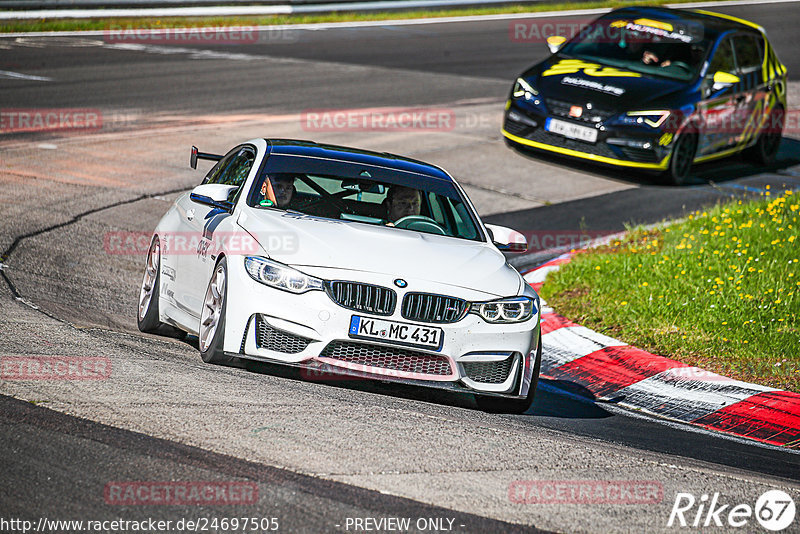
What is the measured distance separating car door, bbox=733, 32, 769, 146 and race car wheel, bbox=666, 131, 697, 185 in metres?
1.23

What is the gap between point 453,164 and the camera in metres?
14.4

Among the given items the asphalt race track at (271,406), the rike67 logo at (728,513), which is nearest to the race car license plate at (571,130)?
the asphalt race track at (271,406)

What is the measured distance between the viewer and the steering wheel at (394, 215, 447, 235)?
727 centimetres

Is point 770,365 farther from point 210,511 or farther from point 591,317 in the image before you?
point 210,511

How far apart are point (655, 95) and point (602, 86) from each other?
2.17 ft

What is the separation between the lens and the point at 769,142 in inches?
628

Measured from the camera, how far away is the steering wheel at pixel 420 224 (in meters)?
7.27

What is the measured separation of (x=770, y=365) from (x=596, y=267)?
2339mm

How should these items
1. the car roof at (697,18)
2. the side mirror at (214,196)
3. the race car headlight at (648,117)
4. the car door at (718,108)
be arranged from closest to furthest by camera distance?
the side mirror at (214,196), the race car headlight at (648,117), the car door at (718,108), the car roof at (697,18)

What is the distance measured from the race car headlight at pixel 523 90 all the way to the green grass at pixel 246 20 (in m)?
12.4

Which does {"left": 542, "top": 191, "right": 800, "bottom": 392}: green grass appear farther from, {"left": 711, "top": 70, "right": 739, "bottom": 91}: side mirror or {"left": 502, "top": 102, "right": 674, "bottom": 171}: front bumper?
{"left": 711, "top": 70, "right": 739, "bottom": 91}: side mirror
